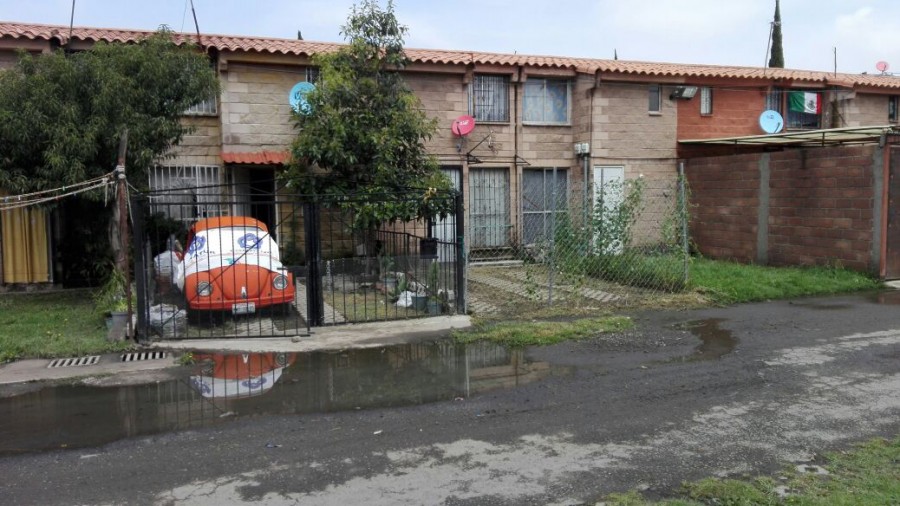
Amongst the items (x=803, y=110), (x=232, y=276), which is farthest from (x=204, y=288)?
(x=803, y=110)

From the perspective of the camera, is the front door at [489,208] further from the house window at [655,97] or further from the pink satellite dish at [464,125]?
the house window at [655,97]

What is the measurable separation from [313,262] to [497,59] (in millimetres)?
8593

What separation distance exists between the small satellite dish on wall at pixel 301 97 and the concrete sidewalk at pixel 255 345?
537 centimetres

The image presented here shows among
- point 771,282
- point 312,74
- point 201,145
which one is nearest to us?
point 771,282

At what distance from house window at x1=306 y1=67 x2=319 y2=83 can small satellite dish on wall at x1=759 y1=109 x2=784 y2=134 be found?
35.9 ft

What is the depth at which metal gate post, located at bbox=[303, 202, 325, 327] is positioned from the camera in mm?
8391

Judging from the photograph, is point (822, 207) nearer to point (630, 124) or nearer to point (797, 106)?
point (630, 124)

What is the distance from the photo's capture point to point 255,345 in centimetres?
808

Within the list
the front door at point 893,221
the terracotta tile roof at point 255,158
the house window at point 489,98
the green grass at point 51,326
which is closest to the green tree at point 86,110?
the green grass at point 51,326

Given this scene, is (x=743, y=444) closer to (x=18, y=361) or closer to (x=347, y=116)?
(x=18, y=361)

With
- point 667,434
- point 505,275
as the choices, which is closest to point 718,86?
point 505,275

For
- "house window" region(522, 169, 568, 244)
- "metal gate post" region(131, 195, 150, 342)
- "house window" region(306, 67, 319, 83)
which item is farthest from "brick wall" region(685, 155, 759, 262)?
"metal gate post" region(131, 195, 150, 342)

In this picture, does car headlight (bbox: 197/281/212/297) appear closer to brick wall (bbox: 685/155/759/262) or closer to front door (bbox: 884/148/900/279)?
brick wall (bbox: 685/155/759/262)

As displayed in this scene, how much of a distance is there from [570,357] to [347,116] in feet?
22.8
